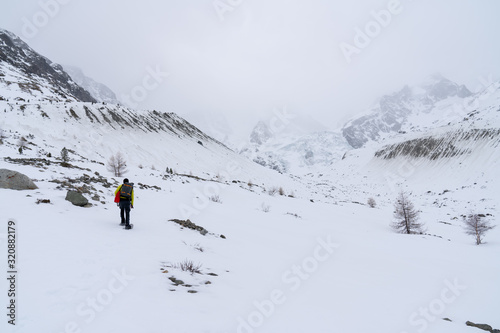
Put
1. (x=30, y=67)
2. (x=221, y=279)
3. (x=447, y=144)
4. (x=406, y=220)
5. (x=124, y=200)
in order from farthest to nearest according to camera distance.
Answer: (x=30, y=67) < (x=447, y=144) < (x=406, y=220) < (x=124, y=200) < (x=221, y=279)

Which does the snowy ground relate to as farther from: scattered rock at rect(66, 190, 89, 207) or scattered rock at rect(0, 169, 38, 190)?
scattered rock at rect(0, 169, 38, 190)

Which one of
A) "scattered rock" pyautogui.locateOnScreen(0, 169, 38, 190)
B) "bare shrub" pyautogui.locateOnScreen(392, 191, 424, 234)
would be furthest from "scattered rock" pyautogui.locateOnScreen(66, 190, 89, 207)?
"bare shrub" pyautogui.locateOnScreen(392, 191, 424, 234)

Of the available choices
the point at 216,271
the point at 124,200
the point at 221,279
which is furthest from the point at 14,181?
the point at 221,279

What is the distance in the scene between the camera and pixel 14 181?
356 inches

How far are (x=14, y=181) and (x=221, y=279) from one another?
904 centimetres

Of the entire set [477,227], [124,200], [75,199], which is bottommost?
[75,199]

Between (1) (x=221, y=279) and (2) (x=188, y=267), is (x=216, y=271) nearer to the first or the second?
(1) (x=221, y=279)

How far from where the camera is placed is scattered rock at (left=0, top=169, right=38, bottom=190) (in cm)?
891

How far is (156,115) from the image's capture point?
199ft

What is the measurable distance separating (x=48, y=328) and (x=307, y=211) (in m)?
18.6

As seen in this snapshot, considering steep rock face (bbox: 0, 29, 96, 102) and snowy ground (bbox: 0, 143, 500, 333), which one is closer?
snowy ground (bbox: 0, 143, 500, 333)

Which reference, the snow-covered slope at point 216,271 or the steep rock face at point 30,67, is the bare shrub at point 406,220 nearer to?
the snow-covered slope at point 216,271

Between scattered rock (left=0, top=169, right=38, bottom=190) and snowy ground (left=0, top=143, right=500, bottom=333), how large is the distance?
432mm

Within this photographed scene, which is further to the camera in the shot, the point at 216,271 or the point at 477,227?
the point at 477,227
